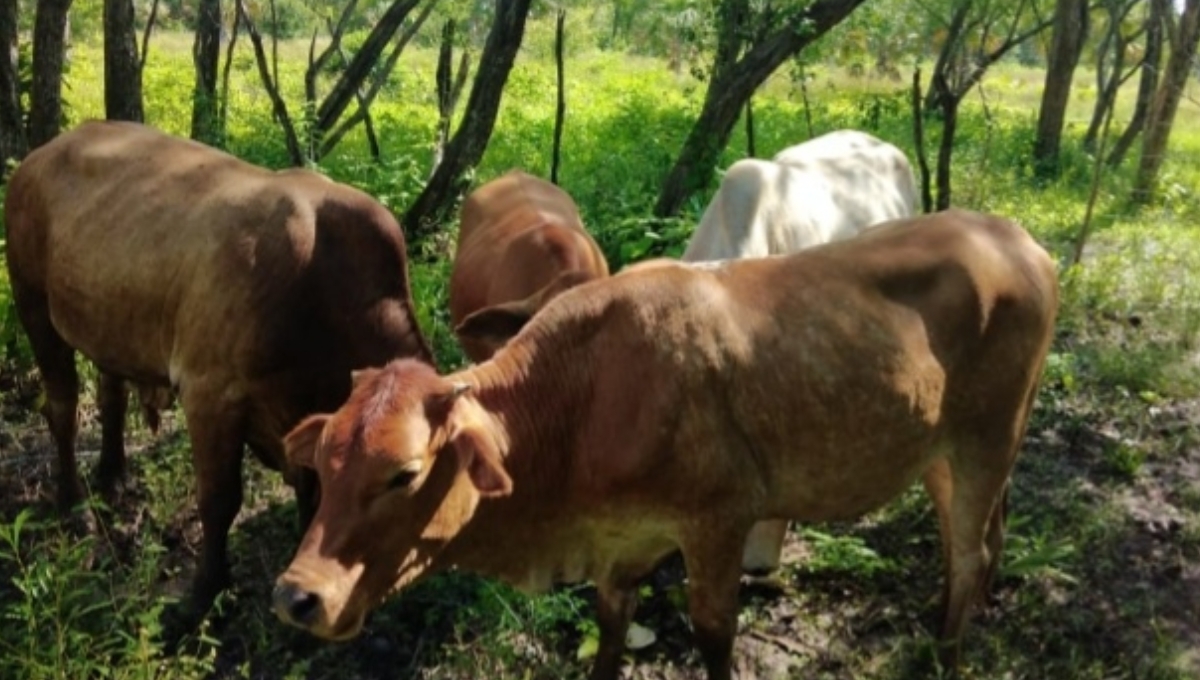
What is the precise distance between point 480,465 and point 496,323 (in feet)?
4.45

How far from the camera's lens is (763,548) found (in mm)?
5281

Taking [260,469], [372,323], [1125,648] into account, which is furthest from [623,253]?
[1125,648]

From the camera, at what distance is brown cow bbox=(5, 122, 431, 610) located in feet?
15.0

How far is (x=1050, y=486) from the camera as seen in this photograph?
6.09m

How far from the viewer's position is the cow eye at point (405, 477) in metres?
3.24

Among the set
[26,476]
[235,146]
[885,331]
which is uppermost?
[885,331]

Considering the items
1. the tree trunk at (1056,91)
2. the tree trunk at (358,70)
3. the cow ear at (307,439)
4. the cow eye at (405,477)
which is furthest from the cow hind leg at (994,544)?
the tree trunk at (1056,91)

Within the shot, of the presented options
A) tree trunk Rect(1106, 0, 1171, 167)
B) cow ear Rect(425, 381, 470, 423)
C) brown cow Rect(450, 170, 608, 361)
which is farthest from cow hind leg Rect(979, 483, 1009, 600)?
tree trunk Rect(1106, 0, 1171, 167)

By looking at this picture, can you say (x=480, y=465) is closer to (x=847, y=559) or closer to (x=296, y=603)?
(x=296, y=603)

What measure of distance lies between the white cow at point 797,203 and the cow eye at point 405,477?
6.43 ft

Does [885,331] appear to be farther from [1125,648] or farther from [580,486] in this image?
[1125,648]

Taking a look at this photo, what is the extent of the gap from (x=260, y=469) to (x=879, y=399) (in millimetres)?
3114

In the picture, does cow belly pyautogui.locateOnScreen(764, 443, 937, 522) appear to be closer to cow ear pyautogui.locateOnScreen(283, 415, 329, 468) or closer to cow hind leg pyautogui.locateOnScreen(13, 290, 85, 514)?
cow ear pyautogui.locateOnScreen(283, 415, 329, 468)

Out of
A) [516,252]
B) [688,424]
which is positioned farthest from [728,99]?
[688,424]
